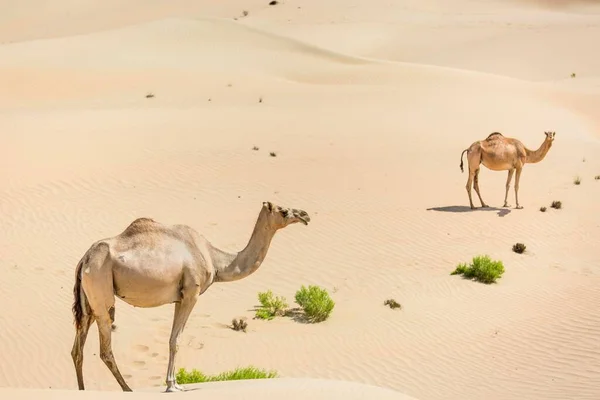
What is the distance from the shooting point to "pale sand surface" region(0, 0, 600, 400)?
495 inches

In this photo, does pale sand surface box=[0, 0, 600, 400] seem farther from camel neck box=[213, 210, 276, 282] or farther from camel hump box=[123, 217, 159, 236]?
camel hump box=[123, 217, 159, 236]

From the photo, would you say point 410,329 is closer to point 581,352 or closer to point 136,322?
point 581,352

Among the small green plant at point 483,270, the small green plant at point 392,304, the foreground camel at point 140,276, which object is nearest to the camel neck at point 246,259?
the foreground camel at point 140,276

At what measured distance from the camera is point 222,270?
367 inches

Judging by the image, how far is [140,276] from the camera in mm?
8648

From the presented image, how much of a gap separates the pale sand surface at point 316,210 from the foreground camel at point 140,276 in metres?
1.17

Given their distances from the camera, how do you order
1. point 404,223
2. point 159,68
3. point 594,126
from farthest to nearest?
point 159,68 → point 594,126 → point 404,223

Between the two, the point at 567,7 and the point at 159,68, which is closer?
the point at 159,68

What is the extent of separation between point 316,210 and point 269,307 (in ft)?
19.0

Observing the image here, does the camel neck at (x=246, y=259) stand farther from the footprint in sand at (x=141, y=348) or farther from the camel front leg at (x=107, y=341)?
the footprint in sand at (x=141, y=348)

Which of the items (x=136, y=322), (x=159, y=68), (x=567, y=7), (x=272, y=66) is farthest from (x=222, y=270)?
(x=567, y=7)

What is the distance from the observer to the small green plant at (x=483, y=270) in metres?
15.9

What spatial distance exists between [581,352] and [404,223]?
22.3 ft

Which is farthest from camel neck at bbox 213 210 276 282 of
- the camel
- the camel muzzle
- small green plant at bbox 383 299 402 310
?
the camel
